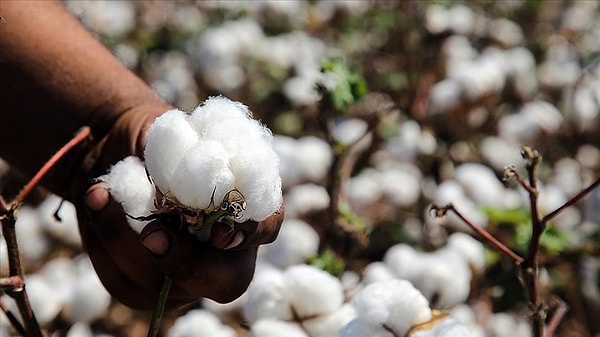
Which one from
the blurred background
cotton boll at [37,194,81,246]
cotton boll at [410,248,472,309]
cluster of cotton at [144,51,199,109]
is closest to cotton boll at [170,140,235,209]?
the blurred background

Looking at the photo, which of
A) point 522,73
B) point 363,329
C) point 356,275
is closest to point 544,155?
point 522,73

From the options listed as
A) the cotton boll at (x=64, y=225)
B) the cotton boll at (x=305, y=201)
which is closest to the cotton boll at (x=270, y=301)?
the cotton boll at (x=305, y=201)

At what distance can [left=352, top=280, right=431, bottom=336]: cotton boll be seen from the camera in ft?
3.60

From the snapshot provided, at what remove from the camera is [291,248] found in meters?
1.79

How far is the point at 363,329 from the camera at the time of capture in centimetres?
111

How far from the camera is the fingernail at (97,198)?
1072 mm

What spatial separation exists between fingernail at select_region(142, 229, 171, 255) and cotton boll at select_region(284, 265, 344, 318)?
0.40 m

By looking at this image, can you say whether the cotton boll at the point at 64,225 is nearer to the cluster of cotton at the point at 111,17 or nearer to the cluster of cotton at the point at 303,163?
the cluster of cotton at the point at 303,163

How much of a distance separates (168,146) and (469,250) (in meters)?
1.03

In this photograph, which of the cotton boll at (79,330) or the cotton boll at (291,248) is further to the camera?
the cotton boll at (291,248)

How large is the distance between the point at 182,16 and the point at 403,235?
66.4 inches

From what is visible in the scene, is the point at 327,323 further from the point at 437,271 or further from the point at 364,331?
the point at 437,271

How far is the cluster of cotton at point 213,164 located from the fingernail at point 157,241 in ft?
0.08

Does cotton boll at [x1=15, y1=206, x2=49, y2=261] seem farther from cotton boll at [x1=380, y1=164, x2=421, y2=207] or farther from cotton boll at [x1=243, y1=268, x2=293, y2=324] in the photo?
cotton boll at [x1=243, y1=268, x2=293, y2=324]
